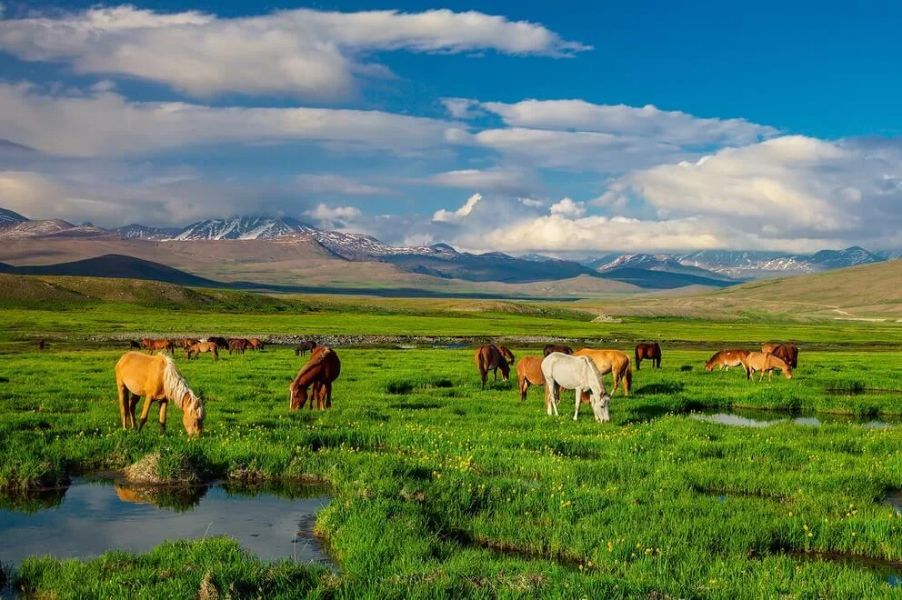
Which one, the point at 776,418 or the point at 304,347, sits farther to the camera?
the point at 304,347

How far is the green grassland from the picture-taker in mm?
8875

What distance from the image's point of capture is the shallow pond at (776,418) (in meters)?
26.4

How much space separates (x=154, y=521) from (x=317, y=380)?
39.0 ft

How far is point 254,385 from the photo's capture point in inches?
1250

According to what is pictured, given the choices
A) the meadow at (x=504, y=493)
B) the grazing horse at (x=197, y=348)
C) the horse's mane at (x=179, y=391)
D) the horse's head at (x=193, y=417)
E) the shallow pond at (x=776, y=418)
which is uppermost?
the horse's mane at (x=179, y=391)

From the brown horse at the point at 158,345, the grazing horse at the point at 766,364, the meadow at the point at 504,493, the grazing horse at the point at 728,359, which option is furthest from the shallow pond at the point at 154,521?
the brown horse at the point at 158,345

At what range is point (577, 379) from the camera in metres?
22.7

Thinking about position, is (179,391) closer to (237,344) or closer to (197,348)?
(197,348)

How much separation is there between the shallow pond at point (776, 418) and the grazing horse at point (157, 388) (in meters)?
18.0

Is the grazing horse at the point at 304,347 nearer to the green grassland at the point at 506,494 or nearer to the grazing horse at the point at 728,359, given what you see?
the green grassland at the point at 506,494

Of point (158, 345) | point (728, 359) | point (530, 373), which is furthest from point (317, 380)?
point (158, 345)

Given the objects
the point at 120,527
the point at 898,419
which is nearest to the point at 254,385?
the point at 120,527

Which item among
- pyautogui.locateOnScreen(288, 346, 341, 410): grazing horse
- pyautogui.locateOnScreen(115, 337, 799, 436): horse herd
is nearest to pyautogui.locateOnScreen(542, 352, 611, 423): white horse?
pyautogui.locateOnScreen(115, 337, 799, 436): horse herd

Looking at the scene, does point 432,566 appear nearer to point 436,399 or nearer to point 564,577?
point 564,577
